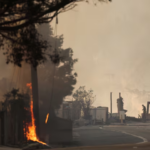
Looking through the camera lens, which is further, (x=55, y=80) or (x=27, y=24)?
(x=55, y=80)

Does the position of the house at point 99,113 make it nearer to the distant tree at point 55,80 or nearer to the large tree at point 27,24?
the distant tree at point 55,80

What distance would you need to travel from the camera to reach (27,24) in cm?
1094

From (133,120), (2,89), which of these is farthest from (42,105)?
(133,120)

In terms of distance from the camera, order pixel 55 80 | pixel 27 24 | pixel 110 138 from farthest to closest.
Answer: pixel 55 80
pixel 110 138
pixel 27 24

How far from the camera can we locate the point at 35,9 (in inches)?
425

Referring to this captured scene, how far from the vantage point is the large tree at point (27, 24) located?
10.7 metres

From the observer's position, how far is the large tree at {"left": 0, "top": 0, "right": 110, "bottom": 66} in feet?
35.2

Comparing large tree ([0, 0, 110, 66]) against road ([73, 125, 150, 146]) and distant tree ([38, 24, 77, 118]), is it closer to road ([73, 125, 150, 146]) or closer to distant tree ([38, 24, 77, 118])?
road ([73, 125, 150, 146])

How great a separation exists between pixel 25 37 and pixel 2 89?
3133 cm

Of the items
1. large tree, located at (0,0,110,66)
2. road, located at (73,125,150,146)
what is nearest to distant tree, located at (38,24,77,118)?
road, located at (73,125,150,146)

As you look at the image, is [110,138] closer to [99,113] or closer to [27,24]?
[27,24]

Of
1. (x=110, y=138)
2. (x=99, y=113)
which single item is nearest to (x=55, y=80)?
(x=110, y=138)

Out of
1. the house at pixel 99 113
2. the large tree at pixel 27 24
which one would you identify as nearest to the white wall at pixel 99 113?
the house at pixel 99 113

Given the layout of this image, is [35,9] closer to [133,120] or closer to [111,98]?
[133,120]
